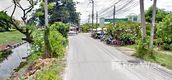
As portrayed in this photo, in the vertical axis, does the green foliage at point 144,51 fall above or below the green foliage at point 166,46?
above

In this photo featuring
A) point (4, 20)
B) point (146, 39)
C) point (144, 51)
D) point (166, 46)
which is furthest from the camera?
point (166, 46)

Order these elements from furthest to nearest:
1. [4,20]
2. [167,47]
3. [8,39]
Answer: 1. [8,39]
2. [4,20]
3. [167,47]

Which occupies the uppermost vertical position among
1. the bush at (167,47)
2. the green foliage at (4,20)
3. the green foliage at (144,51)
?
the green foliage at (4,20)

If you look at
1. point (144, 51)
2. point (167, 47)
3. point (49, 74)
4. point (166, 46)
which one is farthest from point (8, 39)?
point (49, 74)

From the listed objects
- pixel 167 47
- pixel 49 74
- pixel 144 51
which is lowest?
pixel 167 47

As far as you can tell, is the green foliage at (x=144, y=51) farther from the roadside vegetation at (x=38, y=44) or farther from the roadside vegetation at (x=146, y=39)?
the roadside vegetation at (x=38, y=44)

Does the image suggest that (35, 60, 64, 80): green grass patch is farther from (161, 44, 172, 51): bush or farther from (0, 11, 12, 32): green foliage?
(161, 44, 172, 51): bush

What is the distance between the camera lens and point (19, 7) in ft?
125

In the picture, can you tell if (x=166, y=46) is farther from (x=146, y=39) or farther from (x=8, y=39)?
(x=8, y=39)

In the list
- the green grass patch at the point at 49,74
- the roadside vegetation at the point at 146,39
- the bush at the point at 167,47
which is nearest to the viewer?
the green grass patch at the point at 49,74

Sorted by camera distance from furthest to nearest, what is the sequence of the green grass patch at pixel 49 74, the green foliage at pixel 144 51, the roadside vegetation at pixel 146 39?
the roadside vegetation at pixel 146 39, the green foliage at pixel 144 51, the green grass patch at pixel 49 74

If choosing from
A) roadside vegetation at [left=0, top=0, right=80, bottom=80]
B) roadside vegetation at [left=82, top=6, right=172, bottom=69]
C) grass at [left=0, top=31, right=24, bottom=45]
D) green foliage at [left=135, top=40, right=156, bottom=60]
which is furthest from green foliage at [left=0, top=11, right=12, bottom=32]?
grass at [left=0, top=31, right=24, bottom=45]

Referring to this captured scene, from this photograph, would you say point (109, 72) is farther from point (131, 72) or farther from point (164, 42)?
point (164, 42)

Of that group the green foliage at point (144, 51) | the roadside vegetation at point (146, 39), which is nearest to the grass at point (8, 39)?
the roadside vegetation at point (146, 39)
